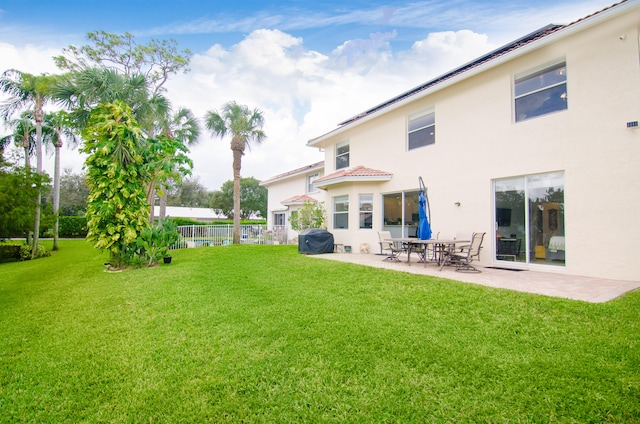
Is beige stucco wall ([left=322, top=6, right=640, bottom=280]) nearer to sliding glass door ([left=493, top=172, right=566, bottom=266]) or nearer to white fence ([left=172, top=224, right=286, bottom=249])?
sliding glass door ([left=493, top=172, right=566, bottom=266])

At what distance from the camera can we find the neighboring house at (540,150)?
25.2 feet

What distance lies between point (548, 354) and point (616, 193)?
638 centimetres

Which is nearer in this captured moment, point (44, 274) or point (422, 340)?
point (422, 340)

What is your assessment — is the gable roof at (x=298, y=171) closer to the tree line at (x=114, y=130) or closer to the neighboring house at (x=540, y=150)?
the tree line at (x=114, y=130)

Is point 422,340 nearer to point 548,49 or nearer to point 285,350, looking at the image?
point 285,350

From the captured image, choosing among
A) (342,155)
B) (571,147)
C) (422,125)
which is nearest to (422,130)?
(422,125)

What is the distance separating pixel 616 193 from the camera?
7684mm

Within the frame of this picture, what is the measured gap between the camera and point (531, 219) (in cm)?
930

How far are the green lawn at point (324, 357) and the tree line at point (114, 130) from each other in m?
4.43

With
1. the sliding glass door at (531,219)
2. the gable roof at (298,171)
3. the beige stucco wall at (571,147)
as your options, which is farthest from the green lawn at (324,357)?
the gable roof at (298,171)

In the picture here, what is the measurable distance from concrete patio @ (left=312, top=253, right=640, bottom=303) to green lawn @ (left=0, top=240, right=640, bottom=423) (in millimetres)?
691

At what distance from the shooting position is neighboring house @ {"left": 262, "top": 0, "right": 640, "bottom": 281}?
7672mm

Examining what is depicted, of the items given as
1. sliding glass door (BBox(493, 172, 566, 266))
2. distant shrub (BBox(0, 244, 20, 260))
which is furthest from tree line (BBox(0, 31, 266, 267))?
sliding glass door (BBox(493, 172, 566, 266))

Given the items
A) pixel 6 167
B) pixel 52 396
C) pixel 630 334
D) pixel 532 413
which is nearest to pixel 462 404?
pixel 532 413
